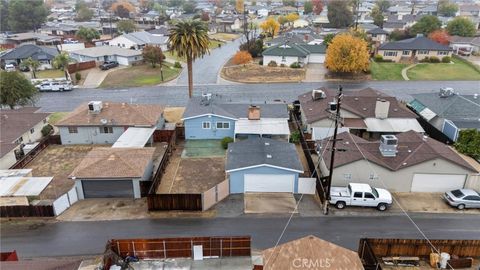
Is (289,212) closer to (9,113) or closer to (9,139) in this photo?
(9,139)

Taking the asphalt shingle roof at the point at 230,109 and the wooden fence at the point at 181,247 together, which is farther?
the asphalt shingle roof at the point at 230,109

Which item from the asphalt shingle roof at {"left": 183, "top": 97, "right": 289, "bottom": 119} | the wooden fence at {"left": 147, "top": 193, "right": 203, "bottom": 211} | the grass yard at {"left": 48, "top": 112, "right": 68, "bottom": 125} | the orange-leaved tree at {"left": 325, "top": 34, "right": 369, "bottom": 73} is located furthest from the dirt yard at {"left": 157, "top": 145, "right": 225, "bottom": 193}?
the orange-leaved tree at {"left": 325, "top": 34, "right": 369, "bottom": 73}

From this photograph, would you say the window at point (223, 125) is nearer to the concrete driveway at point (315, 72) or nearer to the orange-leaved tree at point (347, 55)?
the concrete driveway at point (315, 72)

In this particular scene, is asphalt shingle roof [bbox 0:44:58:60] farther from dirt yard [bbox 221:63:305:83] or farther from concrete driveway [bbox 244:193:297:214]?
concrete driveway [bbox 244:193:297:214]

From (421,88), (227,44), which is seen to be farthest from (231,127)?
(227,44)

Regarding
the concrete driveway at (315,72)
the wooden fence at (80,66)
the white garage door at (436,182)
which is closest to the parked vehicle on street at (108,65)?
the wooden fence at (80,66)

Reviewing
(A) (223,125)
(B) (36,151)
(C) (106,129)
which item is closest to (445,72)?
(A) (223,125)
